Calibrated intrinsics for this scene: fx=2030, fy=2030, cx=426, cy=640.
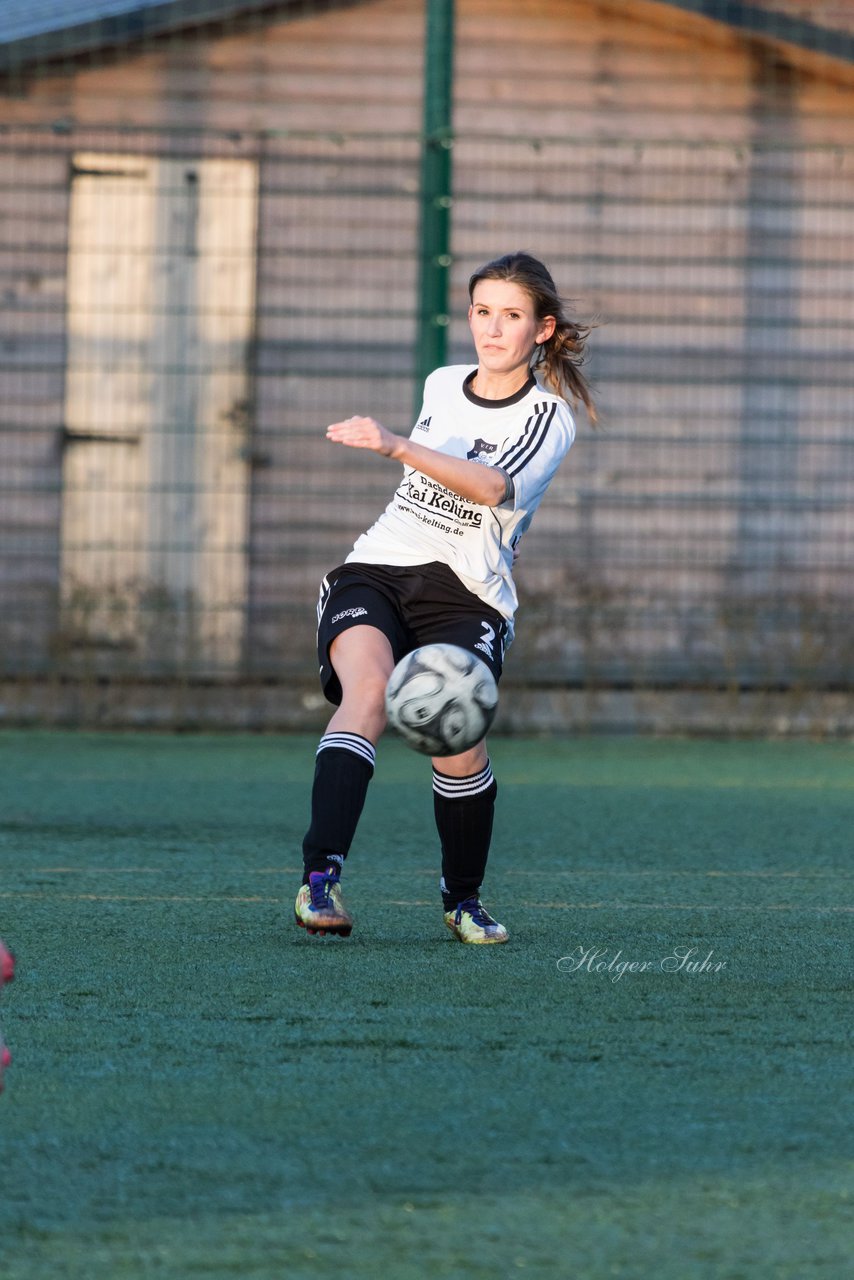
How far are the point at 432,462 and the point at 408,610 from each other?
1.41 ft

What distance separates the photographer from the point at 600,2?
33.4 ft

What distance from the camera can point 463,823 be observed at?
155 inches

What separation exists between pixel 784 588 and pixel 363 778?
19.3ft

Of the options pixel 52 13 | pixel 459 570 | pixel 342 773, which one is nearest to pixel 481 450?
pixel 459 570

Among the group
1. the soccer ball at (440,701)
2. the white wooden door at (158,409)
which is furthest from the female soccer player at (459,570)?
the white wooden door at (158,409)

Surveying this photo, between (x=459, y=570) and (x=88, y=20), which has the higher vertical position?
(x=88, y=20)

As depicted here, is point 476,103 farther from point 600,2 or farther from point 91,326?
point 91,326

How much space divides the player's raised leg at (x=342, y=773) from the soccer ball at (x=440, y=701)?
0.46ft

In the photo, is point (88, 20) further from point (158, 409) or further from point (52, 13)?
point (158, 409)

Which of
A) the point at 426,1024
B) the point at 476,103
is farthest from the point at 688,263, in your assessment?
the point at 426,1024

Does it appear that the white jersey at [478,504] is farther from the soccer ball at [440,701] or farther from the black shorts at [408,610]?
the soccer ball at [440,701]

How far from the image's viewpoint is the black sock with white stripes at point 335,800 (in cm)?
375
